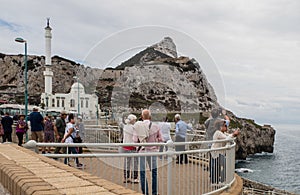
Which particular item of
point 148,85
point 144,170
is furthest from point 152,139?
point 148,85

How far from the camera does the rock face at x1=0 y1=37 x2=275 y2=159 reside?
38.9 feet

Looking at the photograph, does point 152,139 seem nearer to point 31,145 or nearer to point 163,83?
point 31,145

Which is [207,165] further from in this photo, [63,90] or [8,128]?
[63,90]

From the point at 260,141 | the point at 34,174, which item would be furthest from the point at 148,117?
the point at 260,141

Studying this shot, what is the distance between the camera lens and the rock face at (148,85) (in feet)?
38.9

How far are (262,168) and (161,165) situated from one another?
70.0 meters

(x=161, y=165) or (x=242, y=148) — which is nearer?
(x=161, y=165)

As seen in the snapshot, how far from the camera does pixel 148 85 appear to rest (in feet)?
50.2

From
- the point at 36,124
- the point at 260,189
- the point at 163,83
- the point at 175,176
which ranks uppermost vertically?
the point at 163,83

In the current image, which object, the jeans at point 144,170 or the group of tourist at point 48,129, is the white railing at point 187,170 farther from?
the group of tourist at point 48,129

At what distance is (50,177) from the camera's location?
10.8ft

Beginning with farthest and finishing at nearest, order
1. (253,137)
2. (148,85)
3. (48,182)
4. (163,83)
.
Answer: (253,137) → (163,83) → (148,85) → (48,182)

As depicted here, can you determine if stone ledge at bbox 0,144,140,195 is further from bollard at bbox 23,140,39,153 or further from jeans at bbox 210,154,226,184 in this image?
jeans at bbox 210,154,226,184

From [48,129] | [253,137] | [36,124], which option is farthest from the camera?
[253,137]
